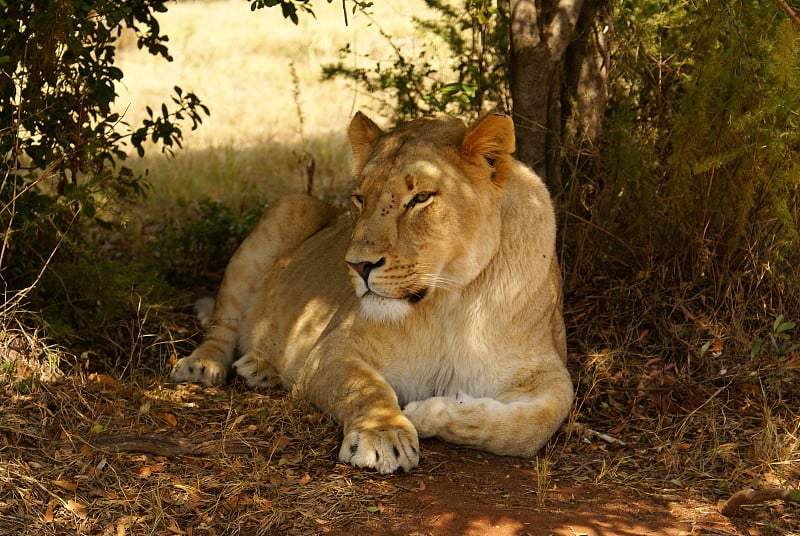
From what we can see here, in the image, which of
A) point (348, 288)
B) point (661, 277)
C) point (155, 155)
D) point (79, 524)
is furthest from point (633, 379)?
point (155, 155)

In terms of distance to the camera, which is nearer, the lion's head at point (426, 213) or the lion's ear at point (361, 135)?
the lion's head at point (426, 213)

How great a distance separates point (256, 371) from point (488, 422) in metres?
1.85

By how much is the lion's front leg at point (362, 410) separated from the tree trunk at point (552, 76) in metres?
2.05

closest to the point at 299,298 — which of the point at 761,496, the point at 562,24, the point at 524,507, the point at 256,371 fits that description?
the point at 256,371

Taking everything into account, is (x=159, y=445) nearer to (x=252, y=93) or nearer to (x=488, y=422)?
(x=488, y=422)

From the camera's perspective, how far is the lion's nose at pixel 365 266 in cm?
414

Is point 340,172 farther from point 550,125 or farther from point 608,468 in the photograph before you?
point 608,468

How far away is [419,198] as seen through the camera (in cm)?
428

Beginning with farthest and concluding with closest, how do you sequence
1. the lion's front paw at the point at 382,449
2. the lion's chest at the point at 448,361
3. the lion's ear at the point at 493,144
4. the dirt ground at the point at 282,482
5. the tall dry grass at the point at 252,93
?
the tall dry grass at the point at 252,93, the lion's chest at the point at 448,361, the lion's ear at the point at 493,144, the lion's front paw at the point at 382,449, the dirt ground at the point at 282,482

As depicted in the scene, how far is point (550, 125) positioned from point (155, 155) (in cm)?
Answer: 520

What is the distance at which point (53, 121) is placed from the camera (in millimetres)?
5430

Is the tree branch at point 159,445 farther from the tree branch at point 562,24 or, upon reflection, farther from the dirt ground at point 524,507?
the tree branch at point 562,24

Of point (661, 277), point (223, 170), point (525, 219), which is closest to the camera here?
point (525, 219)

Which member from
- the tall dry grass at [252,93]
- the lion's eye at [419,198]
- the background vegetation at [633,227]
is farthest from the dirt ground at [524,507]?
the tall dry grass at [252,93]
